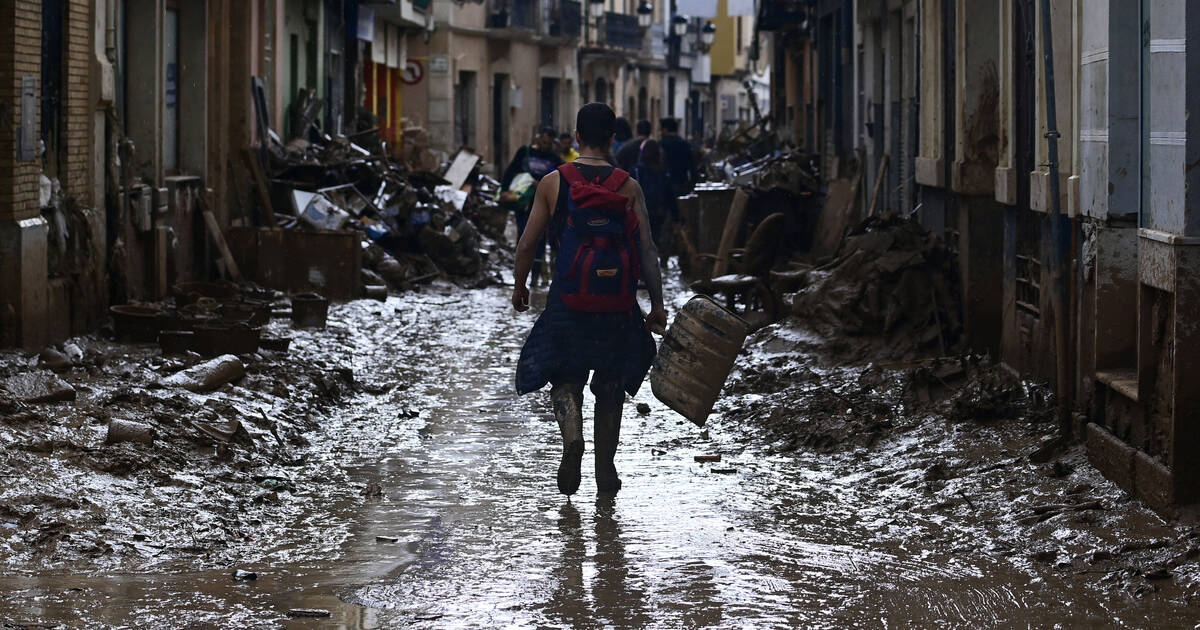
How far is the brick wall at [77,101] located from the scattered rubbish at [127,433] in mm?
4022

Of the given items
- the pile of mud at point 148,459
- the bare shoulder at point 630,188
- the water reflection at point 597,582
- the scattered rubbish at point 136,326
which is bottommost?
the water reflection at point 597,582

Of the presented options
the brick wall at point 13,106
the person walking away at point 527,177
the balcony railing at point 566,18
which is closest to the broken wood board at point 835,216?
the person walking away at point 527,177

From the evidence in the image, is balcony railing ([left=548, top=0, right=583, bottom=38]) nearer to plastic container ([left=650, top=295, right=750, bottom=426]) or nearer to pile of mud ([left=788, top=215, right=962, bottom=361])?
pile of mud ([left=788, top=215, right=962, bottom=361])

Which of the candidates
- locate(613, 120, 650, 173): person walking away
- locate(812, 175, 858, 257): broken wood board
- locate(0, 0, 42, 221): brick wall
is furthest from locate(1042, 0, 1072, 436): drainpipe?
locate(613, 120, 650, 173): person walking away

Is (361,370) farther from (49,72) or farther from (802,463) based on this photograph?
(802,463)

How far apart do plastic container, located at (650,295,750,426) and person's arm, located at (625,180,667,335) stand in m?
0.27

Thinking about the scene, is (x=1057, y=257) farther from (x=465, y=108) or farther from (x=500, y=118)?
(x=500, y=118)

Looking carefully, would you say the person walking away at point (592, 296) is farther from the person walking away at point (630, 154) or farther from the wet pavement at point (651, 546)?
the person walking away at point (630, 154)

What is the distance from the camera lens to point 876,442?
8750 millimetres

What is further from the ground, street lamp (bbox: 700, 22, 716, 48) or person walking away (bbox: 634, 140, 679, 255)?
street lamp (bbox: 700, 22, 716, 48)

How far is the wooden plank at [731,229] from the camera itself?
54.7ft

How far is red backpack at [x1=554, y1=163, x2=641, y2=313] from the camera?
7320mm

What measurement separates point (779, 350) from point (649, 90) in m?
56.8

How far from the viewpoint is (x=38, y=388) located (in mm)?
8578
